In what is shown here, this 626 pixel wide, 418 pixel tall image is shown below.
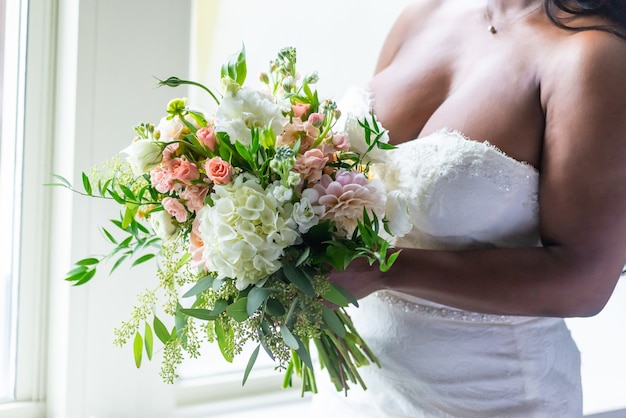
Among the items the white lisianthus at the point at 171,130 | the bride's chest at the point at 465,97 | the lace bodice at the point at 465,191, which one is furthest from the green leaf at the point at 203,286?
the bride's chest at the point at 465,97

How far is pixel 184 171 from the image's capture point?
1.05 metres

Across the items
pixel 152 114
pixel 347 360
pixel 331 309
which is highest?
pixel 152 114

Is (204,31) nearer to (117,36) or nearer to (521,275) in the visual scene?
(117,36)

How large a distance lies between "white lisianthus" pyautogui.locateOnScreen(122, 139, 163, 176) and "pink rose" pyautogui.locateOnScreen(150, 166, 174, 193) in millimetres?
14

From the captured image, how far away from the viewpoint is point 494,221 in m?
1.34

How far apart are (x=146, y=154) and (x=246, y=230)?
190 mm

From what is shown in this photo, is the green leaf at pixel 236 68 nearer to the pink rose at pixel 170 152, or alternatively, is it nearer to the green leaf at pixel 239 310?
the pink rose at pixel 170 152

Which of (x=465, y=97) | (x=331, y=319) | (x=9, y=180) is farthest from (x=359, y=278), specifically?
(x=9, y=180)

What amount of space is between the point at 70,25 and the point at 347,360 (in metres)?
0.82

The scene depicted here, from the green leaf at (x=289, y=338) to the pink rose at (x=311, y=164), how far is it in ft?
0.69

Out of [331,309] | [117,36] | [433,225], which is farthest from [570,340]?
[117,36]

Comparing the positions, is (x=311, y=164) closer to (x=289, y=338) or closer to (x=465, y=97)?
(x=289, y=338)

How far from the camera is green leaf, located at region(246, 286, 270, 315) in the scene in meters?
1.03

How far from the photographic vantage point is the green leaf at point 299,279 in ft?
3.40
